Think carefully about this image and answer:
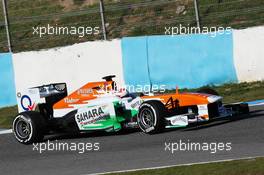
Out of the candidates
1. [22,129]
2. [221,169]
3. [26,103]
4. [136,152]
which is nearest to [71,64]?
[26,103]

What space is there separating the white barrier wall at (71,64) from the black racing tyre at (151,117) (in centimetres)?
565

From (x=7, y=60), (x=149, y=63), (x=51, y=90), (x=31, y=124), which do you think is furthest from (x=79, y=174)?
(x=7, y=60)

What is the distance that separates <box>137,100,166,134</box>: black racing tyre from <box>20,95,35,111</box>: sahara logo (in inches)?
94.3

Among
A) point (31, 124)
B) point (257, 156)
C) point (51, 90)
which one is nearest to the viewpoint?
point (257, 156)

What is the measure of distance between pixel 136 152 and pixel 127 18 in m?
12.8

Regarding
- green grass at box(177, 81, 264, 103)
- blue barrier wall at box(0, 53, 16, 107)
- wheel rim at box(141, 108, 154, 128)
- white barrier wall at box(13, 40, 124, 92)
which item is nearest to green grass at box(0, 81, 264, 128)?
green grass at box(177, 81, 264, 103)

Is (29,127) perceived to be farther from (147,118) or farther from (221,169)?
(221,169)

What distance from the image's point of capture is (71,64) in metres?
17.5

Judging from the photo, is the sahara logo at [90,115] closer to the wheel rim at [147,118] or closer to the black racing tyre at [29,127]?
the black racing tyre at [29,127]

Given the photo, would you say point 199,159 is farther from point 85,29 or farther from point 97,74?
point 85,29

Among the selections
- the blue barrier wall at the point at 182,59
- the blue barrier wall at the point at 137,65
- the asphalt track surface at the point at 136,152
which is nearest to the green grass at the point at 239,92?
the blue barrier wall at the point at 182,59

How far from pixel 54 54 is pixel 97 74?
3.96 feet

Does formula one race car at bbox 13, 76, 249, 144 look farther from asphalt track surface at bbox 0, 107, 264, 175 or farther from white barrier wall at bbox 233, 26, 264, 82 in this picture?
white barrier wall at bbox 233, 26, 264, 82

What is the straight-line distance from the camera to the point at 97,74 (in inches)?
680
